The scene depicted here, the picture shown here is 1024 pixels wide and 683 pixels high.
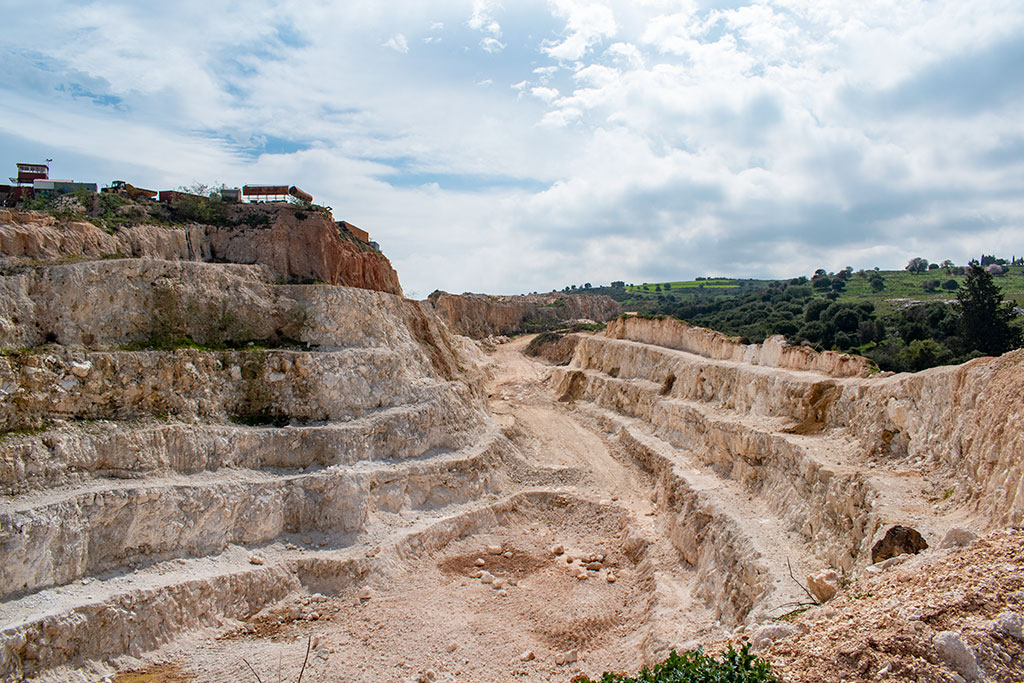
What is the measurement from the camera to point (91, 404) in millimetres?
17828

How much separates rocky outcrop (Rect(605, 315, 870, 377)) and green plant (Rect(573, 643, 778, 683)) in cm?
1747

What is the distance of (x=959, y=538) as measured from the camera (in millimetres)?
10367

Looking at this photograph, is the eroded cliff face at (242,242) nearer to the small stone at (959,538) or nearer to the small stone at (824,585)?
the small stone at (824,585)

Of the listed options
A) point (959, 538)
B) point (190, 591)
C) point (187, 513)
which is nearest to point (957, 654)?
point (959, 538)

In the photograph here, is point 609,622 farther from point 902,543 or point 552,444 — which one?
point 552,444

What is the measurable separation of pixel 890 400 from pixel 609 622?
10.3m

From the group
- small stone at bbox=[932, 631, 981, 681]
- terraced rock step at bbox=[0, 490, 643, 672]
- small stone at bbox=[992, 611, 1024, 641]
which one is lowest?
terraced rock step at bbox=[0, 490, 643, 672]

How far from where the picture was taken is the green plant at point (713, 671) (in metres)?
7.88

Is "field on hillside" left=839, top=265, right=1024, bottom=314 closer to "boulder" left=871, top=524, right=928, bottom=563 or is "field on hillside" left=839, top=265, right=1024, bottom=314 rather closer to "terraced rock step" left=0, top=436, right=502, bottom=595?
"boulder" left=871, top=524, right=928, bottom=563

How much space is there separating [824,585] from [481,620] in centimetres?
915

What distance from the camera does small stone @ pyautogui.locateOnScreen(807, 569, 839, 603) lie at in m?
12.6

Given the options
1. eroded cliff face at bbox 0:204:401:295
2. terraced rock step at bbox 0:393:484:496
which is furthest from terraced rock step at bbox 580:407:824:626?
eroded cliff face at bbox 0:204:401:295

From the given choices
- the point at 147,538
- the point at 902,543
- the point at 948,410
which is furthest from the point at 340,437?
the point at 948,410

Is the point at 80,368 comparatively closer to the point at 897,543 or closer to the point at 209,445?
the point at 209,445
